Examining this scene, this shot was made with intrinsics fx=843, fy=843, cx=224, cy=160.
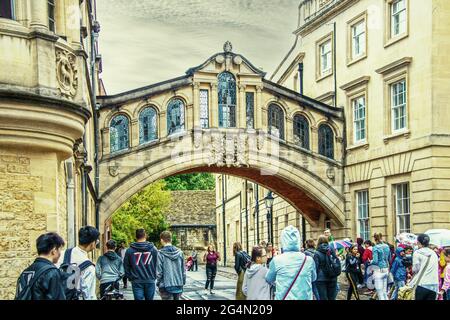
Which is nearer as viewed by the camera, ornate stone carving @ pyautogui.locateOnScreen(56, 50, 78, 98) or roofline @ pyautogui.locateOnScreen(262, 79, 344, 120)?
ornate stone carving @ pyautogui.locateOnScreen(56, 50, 78, 98)

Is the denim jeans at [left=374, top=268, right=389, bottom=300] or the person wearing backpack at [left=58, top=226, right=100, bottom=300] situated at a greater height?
the person wearing backpack at [left=58, top=226, right=100, bottom=300]

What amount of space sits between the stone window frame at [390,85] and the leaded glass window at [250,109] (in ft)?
15.4

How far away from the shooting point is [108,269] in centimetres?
1270

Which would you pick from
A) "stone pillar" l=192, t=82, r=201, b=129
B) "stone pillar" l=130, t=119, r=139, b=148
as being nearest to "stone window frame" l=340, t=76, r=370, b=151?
"stone pillar" l=192, t=82, r=201, b=129

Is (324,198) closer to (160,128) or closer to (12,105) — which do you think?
(160,128)

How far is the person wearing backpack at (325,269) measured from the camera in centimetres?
1300

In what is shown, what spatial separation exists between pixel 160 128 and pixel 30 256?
17.1m

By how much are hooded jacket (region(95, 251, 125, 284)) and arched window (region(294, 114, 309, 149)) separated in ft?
55.5

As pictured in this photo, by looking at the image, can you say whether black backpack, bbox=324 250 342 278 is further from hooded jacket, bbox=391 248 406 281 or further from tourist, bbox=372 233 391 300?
tourist, bbox=372 233 391 300

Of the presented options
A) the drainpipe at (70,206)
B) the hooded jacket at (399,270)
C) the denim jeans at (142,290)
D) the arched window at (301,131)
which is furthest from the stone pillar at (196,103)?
the denim jeans at (142,290)

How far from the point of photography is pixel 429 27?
23.2m

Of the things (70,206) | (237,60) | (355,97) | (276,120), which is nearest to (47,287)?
(70,206)

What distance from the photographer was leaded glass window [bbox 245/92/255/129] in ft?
93.9
